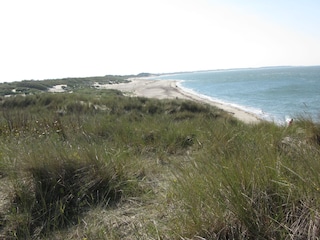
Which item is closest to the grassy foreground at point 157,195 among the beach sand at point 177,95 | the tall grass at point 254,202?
the tall grass at point 254,202

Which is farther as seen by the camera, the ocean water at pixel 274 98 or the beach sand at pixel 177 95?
the beach sand at pixel 177 95

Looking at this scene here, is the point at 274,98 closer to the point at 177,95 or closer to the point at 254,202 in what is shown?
the point at 177,95

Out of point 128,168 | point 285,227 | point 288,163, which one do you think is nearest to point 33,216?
point 128,168

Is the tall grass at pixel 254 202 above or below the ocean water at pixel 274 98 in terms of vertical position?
above

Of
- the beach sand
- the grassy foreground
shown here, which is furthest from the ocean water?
the grassy foreground

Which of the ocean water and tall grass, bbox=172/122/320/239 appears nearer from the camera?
tall grass, bbox=172/122/320/239

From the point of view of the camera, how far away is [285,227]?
69.2 inches

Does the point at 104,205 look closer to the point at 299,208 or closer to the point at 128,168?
the point at 128,168

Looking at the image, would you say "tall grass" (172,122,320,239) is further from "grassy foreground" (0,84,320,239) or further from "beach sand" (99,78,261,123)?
"beach sand" (99,78,261,123)

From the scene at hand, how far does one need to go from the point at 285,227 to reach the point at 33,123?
6.15m

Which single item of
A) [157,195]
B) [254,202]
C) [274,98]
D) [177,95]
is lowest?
[274,98]

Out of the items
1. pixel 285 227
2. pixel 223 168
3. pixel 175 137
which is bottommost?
pixel 175 137

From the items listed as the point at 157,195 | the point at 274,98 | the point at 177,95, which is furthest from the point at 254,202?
the point at 274,98

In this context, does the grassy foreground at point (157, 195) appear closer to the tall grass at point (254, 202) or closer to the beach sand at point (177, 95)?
the tall grass at point (254, 202)
